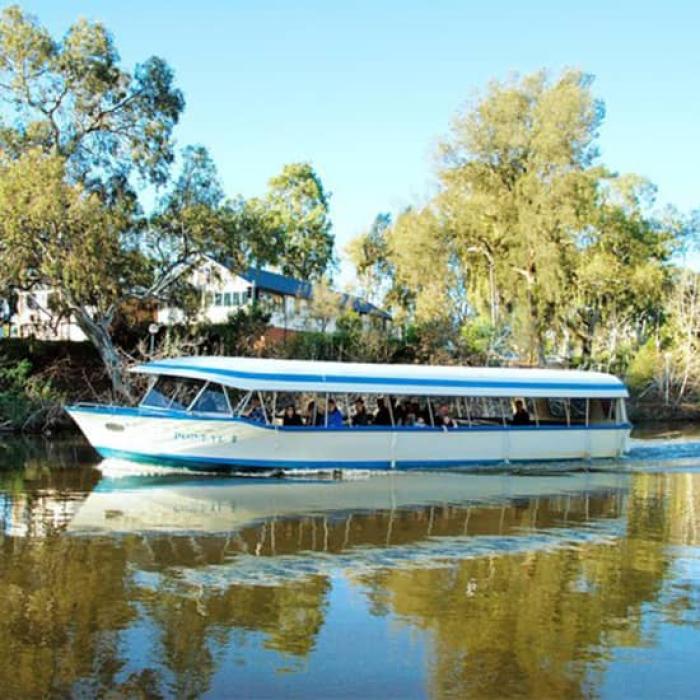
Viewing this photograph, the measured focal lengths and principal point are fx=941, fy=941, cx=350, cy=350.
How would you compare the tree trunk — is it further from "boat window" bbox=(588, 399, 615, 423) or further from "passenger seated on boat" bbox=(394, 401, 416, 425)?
"boat window" bbox=(588, 399, 615, 423)

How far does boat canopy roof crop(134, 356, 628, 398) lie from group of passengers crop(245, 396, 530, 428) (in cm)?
56

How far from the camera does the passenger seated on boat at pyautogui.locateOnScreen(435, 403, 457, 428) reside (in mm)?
24984

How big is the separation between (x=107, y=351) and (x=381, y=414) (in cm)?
1724

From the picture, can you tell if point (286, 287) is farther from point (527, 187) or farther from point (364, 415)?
point (364, 415)

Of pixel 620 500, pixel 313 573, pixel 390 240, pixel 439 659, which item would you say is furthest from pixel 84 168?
pixel 439 659

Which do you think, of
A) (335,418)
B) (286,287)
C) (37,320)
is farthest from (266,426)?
(286,287)

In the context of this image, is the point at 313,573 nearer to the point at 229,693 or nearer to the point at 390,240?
the point at 229,693

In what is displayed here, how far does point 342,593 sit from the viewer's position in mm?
11352

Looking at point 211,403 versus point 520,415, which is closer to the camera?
point 211,403

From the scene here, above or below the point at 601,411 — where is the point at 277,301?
above

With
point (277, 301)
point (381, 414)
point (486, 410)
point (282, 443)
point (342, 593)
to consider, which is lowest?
point (342, 593)

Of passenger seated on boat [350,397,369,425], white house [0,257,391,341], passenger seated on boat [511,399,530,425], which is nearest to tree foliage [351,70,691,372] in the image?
white house [0,257,391,341]

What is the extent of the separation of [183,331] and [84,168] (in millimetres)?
8339

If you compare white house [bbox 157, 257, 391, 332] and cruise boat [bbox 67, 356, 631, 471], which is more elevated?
white house [bbox 157, 257, 391, 332]
